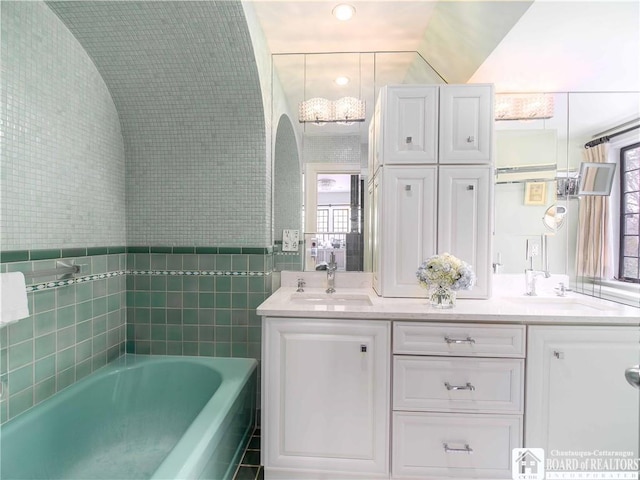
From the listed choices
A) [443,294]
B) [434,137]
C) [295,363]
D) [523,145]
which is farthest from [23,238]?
[523,145]

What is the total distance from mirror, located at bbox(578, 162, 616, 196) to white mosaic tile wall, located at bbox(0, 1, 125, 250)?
2997 mm

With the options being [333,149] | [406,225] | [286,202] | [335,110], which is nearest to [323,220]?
[286,202]

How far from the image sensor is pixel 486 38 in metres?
1.59

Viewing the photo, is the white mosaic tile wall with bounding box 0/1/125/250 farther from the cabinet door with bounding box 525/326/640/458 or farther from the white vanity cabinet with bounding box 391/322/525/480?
the cabinet door with bounding box 525/326/640/458

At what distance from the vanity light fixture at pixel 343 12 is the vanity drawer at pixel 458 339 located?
1.72 metres

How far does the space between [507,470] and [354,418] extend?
29.4 inches

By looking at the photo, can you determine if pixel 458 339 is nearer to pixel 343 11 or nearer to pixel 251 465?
pixel 251 465

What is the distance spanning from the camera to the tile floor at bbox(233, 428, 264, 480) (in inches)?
59.3

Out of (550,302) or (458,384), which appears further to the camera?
(550,302)

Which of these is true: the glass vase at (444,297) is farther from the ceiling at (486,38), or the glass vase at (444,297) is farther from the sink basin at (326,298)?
the ceiling at (486,38)

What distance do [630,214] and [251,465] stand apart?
9.02 ft

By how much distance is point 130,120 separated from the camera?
187 cm

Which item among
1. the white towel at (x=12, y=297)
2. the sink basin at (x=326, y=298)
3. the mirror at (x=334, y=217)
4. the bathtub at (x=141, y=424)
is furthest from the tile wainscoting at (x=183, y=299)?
the white towel at (x=12, y=297)

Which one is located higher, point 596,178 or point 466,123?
point 466,123
